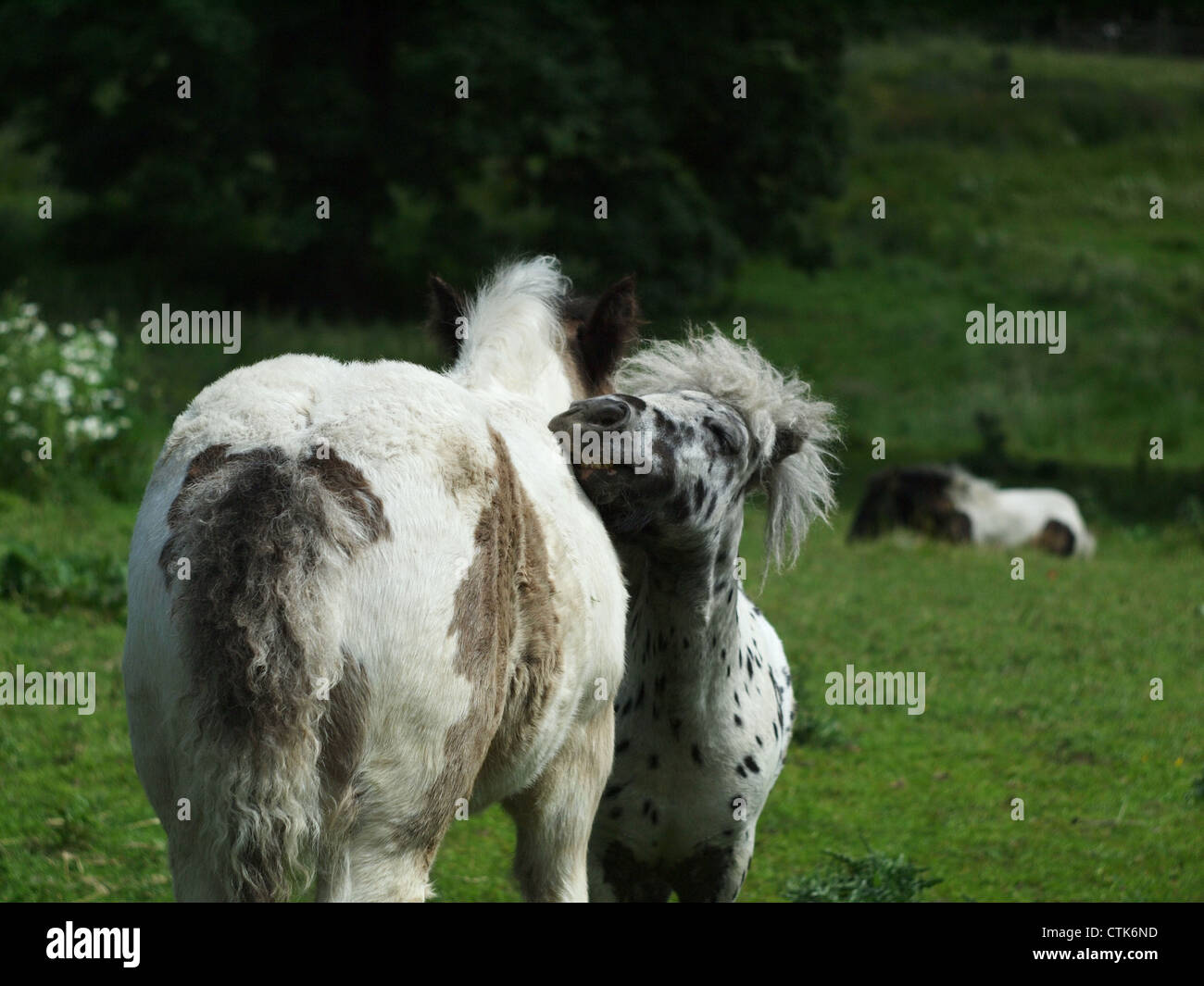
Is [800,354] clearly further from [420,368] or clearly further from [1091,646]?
[420,368]

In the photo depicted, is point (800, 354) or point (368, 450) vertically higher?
point (800, 354)

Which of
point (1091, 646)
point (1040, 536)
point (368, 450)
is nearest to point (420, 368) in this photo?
point (368, 450)

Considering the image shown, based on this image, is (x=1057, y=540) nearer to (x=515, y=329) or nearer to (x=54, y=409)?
(x=54, y=409)

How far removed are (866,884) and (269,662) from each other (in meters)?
3.27

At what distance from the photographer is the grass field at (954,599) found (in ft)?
19.4

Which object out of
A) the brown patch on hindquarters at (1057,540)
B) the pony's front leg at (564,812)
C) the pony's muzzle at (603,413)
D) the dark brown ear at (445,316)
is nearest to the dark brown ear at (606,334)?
Result: the dark brown ear at (445,316)

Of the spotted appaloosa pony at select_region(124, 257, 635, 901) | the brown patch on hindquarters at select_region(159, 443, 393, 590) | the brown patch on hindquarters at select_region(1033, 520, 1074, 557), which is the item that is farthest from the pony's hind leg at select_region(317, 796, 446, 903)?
the brown patch on hindquarters at select_region(1033, 520, 1074, 557)

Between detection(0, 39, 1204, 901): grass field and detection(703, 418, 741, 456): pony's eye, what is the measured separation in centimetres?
234

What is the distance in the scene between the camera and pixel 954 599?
10.4 m

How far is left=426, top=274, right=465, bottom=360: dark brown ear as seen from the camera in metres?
4.21

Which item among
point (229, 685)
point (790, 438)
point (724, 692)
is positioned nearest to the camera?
point (229, 685)

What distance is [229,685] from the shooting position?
2510 mm

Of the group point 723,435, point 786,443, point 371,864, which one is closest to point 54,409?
point 786,443

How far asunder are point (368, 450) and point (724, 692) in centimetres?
176
